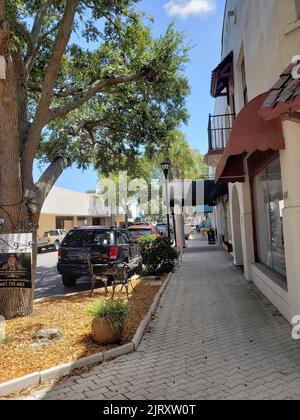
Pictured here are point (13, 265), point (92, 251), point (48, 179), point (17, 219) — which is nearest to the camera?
point (13, 265)

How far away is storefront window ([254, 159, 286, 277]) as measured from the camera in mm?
7582

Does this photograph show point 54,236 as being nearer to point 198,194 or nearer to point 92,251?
point 198,194

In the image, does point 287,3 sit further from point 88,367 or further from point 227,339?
point 88,367

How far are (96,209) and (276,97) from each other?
43098 mm

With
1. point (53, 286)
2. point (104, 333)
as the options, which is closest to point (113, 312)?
point (104, 333)

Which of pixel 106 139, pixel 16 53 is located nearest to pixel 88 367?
pixel 16 53

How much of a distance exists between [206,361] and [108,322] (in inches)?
59.7

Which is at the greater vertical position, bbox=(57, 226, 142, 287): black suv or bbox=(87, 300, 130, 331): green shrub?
bbox=(57, 226, 142, 287): black suv

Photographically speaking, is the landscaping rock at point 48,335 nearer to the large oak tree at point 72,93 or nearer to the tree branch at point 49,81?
the large oak tree at point 72,93

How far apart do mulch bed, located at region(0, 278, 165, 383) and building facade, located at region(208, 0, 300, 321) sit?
2.86m

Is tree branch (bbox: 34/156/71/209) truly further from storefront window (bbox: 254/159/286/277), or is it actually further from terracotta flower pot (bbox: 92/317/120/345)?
storefront window (bbox: 254/159/286/277)

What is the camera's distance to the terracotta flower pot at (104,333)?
5.45 m

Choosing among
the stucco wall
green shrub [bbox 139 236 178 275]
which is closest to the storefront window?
the stucco wall

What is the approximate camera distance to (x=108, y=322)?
5504 mm
